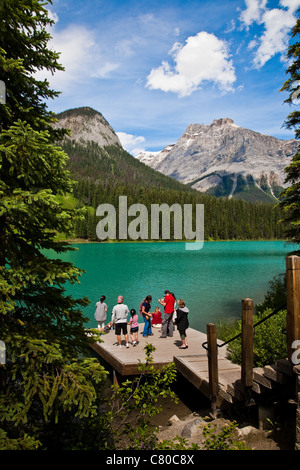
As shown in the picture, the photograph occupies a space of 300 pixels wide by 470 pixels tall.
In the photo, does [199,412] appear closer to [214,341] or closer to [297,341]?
[214,341]

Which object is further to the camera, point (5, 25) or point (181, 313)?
point (181, 313)

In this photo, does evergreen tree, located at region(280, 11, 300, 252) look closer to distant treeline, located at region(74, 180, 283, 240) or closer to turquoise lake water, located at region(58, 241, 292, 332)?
turquoise lake water, located at region(58, 241, 292, 332)

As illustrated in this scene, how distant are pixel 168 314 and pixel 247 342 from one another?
7.92 m

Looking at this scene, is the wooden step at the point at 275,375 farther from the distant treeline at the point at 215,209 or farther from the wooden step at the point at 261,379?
the distant treeline at the point at 215,209

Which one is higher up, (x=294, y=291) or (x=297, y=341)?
(x=294, y=291)

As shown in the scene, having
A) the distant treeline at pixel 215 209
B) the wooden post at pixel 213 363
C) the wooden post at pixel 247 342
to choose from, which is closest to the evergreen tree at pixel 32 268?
the wooden post at pixel 247 342

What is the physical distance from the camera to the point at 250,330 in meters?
7.01

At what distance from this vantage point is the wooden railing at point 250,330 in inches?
222

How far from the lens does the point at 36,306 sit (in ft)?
18.5

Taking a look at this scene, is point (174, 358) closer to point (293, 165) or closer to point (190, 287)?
point (293, 165)

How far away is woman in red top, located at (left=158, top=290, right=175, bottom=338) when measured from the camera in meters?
14.4

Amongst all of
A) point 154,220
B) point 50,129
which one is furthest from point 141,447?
point 154,220

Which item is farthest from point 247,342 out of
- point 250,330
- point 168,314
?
point 168,314

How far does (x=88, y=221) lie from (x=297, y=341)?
13217 cm
